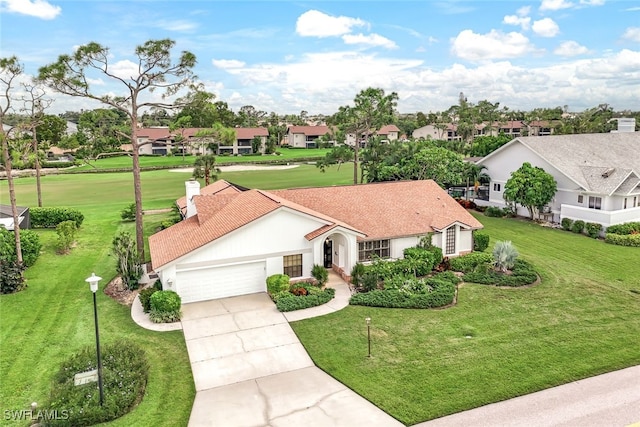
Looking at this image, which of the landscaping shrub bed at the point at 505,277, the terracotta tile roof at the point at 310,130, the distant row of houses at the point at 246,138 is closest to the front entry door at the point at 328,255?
the landscaping shrub bed at the point at 505,277

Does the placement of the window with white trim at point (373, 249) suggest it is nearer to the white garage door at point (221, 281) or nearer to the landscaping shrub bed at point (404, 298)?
the landscaping shrub bed at point (404, 298)

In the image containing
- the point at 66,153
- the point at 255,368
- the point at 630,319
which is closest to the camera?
the point at 255,368

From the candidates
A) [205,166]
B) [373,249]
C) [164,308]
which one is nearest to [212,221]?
[164,308]

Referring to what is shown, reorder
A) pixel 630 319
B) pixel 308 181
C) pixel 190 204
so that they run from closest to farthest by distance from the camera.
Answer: pixel 630 319
pixel 190 204
pixel 308 181

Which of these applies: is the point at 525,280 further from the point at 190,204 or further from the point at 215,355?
the point at 190,204

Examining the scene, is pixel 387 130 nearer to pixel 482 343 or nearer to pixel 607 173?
pixel 607 173

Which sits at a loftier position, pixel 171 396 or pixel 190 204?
pixel 190 204

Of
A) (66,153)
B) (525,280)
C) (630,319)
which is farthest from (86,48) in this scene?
(66,153)
